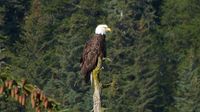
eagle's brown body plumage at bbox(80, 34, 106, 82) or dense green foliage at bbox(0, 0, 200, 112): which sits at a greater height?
eagle's brown body plumage at bbox(80, 34, 106, 82)

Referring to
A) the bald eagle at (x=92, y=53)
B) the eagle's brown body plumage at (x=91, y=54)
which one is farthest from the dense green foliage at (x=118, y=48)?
the eagle's brown body plumage at (x=91, y=54)

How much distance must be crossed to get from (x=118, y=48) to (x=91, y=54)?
59393 mm

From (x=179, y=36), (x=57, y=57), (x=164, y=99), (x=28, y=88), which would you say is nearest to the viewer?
(x=28, y=88)

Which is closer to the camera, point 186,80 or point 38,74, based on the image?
point 186,80

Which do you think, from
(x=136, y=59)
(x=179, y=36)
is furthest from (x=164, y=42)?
(x=136, y=59)

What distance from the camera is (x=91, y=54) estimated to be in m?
13.9

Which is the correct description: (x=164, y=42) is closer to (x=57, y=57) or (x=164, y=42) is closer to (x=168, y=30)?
(x=168, y=30)

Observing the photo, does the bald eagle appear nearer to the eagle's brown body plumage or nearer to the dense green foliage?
the eagle's brown body plumage

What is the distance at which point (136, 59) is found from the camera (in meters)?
70.6

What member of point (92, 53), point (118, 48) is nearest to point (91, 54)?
point (92, 53)

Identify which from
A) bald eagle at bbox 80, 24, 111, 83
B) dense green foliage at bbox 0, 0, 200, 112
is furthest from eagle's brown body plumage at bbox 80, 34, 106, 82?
dense green foliage at bbox 0, 0, 200, 112

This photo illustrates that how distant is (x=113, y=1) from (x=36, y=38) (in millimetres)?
8164

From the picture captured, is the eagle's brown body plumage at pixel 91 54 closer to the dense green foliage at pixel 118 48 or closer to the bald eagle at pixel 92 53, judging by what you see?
the bald eagle at pixel 92 53

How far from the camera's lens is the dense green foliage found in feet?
211
